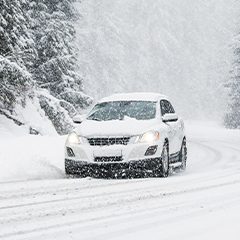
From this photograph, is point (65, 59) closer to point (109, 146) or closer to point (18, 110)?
point (18, 110)

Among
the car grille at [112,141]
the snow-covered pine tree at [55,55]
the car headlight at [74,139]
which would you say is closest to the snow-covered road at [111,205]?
the car grille at [112,141]

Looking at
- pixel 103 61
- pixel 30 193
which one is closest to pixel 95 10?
pixel 103 61

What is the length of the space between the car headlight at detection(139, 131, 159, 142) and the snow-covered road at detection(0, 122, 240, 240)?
745mm

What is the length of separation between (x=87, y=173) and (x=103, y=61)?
138 ft

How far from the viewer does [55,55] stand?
1928 centimetres

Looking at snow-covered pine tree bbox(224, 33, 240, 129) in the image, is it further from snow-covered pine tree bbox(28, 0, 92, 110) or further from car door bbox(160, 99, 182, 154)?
car door bbox(160, 99, 182, 154)

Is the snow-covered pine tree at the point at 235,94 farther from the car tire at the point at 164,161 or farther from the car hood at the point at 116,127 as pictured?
the car hood at the point at 116,127

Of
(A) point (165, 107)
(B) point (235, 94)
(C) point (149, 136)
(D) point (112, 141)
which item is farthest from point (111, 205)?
(B) point (235, 94)

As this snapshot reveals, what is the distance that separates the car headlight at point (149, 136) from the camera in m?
8.25

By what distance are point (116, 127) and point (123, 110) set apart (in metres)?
1.18

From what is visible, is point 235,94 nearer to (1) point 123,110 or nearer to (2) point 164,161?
(1) point 123,110

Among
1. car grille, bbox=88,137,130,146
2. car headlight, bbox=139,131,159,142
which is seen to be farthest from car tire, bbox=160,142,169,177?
car grille, bbox=88,137,130,146

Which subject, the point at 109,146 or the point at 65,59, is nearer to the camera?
the point at 109,146

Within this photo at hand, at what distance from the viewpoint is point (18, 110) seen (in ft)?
50.8
